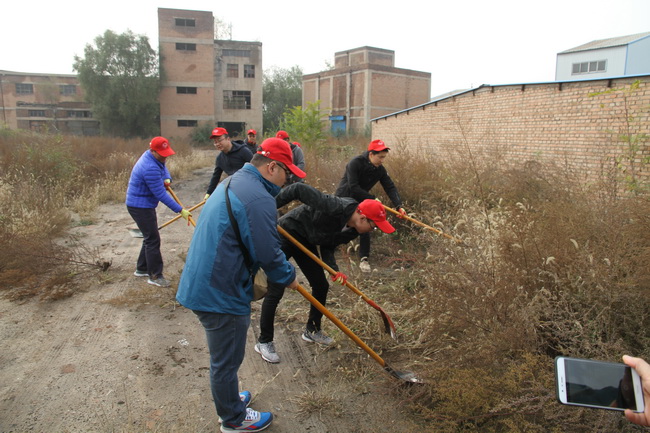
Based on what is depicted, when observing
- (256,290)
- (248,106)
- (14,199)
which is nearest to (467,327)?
(256,290)

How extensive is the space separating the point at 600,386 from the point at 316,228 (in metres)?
2.38

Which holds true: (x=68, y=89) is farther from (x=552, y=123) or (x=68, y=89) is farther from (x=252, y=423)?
(x=252, y=423)

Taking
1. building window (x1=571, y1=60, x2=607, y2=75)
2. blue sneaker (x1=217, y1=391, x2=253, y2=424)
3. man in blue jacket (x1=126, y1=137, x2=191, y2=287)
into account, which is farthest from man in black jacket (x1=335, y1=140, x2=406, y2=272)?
building window (x1=571, y1=60, x2=607, y2=75)

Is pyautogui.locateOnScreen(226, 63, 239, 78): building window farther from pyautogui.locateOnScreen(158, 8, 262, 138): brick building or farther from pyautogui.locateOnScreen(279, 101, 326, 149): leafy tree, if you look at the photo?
pyautogui.locateOnScreen(279, 101, 326, 149): leafy tree

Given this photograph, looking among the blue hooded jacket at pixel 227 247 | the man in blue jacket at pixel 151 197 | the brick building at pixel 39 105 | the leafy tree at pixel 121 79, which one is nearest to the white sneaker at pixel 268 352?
the blue hooded jacket at pixel 227 247

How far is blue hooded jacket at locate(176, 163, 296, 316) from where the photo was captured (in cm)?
229

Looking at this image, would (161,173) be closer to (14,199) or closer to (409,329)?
(409,329)

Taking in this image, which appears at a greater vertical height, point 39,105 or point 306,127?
point 39,105

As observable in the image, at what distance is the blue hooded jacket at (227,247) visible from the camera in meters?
2.29

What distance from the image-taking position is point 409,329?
3816 mm

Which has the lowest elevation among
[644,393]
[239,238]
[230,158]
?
[644,393]

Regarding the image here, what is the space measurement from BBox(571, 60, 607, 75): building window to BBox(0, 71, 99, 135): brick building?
4007cm

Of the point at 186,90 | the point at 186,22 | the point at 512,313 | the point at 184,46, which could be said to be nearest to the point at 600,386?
the point at 512,313

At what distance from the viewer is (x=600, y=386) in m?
1.29
